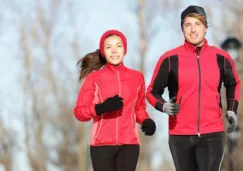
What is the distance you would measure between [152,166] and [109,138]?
23.3m

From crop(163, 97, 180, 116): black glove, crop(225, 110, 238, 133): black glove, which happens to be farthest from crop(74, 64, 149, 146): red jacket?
crop(225, 110, 238, 133): black glove

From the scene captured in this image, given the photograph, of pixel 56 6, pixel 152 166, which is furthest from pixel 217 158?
pixel 152 166

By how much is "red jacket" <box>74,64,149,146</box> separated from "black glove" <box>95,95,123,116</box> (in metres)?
0.07

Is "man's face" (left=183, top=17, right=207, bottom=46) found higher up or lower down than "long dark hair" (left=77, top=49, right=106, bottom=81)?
higher up

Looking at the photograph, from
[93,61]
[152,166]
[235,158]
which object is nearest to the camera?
[93,61]

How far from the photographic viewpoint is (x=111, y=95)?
6352 millimetres

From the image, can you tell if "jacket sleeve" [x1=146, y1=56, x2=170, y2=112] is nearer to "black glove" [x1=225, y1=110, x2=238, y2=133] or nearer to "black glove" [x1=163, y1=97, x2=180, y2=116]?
"black glove" [x1=163, y1=97, x2=180, y2=116]

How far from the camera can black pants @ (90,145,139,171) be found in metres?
6.21

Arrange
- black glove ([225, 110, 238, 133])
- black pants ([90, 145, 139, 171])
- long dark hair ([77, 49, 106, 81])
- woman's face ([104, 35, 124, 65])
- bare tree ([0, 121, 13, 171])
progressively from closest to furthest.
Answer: black pants ([90, 145, 139, 171]), black glove ([225, 110, 238, 133]), woman's face ([104, 35, 124, 65]), long dark hair ([77, 49, 106, 81]), bare tree ([0, 121, 13, 171])

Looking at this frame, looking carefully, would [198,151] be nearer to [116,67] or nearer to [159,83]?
[159,83]

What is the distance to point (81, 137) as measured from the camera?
27.2 metres

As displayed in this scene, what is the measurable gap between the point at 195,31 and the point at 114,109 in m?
1.02

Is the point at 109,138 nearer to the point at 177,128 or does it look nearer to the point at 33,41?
the point at 177,128

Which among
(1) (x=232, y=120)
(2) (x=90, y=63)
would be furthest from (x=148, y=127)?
(2) (x=90, y=63)
